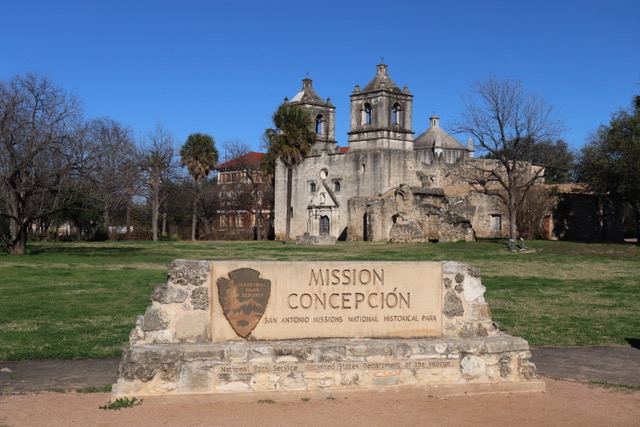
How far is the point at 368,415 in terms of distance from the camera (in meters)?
6.62

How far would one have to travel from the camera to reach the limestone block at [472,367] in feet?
24.5

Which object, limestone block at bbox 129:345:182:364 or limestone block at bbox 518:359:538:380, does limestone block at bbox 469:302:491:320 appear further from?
limestone block at bbox 129:345:182:364

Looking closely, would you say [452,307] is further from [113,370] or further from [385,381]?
[113,370]

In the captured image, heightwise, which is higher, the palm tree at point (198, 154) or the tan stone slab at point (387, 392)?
the palm tree at point (198, 154)

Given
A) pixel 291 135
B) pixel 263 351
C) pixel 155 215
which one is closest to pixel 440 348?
pixel 263 351

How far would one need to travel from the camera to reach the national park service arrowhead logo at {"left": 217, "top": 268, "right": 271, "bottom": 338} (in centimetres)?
741

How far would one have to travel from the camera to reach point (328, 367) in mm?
7188

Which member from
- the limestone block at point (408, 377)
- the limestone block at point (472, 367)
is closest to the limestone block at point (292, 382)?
the limestone block at point (408, 377)

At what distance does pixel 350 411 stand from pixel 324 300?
1.34 metres

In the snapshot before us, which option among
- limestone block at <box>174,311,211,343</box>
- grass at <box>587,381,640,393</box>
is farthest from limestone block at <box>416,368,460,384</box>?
limestone block at <box>174,311,211,343</box>

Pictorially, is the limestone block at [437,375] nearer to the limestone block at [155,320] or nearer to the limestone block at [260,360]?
the limestone block at [260,360]

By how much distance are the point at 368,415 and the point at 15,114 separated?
77.5ft

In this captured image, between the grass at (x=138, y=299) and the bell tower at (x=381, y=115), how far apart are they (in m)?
26.1

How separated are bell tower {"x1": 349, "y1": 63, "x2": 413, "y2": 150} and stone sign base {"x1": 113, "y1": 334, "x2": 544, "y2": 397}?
4574cm
